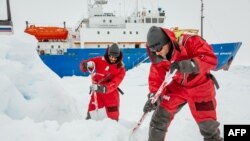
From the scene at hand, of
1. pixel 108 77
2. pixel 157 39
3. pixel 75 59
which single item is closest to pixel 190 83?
pixel 157 39

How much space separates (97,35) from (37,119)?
1958 centimetres

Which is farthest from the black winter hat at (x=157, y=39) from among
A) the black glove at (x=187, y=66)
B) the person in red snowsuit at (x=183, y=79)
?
the black glove at (x=187, y=66)

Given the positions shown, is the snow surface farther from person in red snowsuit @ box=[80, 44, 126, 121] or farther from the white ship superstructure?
the white ship superstructure

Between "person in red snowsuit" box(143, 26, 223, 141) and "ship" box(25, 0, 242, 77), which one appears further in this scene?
"ship" box(25, 0, 242, 77)

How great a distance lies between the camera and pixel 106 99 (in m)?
4.59

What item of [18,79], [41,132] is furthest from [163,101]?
[18,79]

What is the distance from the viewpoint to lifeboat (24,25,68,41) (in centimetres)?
2336

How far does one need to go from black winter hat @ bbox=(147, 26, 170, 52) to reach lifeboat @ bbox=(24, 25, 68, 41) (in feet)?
Result: 71.1

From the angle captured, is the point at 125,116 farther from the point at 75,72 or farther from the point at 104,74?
the point at 75,72

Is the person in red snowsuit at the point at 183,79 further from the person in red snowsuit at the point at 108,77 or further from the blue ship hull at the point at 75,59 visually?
the blue ship hull at the point at 75,59

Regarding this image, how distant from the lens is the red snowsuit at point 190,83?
2844mm

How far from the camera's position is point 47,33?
23344 mm

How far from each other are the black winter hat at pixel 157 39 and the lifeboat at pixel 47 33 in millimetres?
21659

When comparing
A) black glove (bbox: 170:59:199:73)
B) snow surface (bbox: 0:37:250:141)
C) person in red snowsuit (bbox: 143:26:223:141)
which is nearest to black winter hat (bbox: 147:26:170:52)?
person in red snowsuit (bbox: 143:26:223:141)
